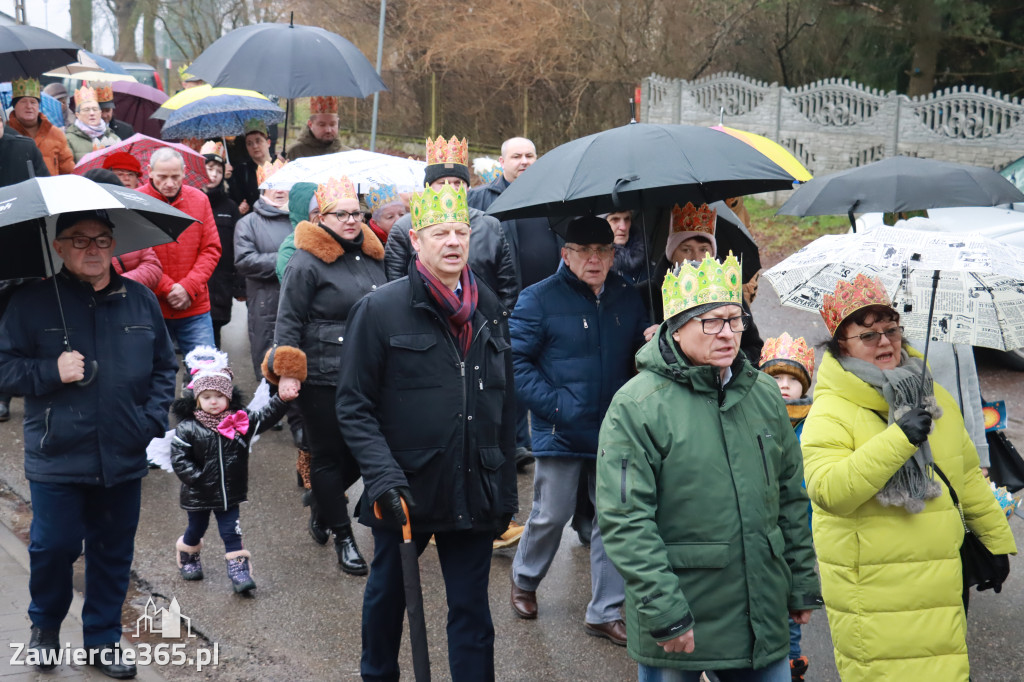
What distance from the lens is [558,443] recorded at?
554 cm

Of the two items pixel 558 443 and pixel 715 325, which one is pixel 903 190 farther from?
pixel 558 443

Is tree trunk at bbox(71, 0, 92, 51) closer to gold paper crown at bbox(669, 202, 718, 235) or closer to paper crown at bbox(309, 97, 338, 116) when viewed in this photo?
paper crown at bbox(309, 97, 338, 116)

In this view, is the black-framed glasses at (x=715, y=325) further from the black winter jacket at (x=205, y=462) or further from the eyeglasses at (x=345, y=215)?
the black winter jacket at (x=205, y=462)

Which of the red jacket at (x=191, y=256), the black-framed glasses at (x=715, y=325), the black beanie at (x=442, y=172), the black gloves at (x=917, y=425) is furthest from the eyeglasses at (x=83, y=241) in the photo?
the black gloves at (x=917, y=425)

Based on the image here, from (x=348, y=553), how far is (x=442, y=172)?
2388 mm

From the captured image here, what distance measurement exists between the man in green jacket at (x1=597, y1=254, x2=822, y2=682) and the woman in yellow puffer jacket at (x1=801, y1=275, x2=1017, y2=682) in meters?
0.48

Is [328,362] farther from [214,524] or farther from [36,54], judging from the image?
[36,54]

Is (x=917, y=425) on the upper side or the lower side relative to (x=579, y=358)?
upper

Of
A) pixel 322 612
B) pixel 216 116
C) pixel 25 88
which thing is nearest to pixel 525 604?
pixel 322 612

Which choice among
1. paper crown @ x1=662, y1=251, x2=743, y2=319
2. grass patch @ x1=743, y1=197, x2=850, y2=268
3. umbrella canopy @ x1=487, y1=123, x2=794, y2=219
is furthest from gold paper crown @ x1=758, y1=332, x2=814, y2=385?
grass patch @ x1=743, y1=197, x2=850, y2=268

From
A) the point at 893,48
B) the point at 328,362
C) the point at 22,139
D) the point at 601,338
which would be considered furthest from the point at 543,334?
the point at 893,48

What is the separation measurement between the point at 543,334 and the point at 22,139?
4.50 m

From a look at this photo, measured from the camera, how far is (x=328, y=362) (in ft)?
20.7

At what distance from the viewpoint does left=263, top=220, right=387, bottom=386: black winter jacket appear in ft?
20.5
